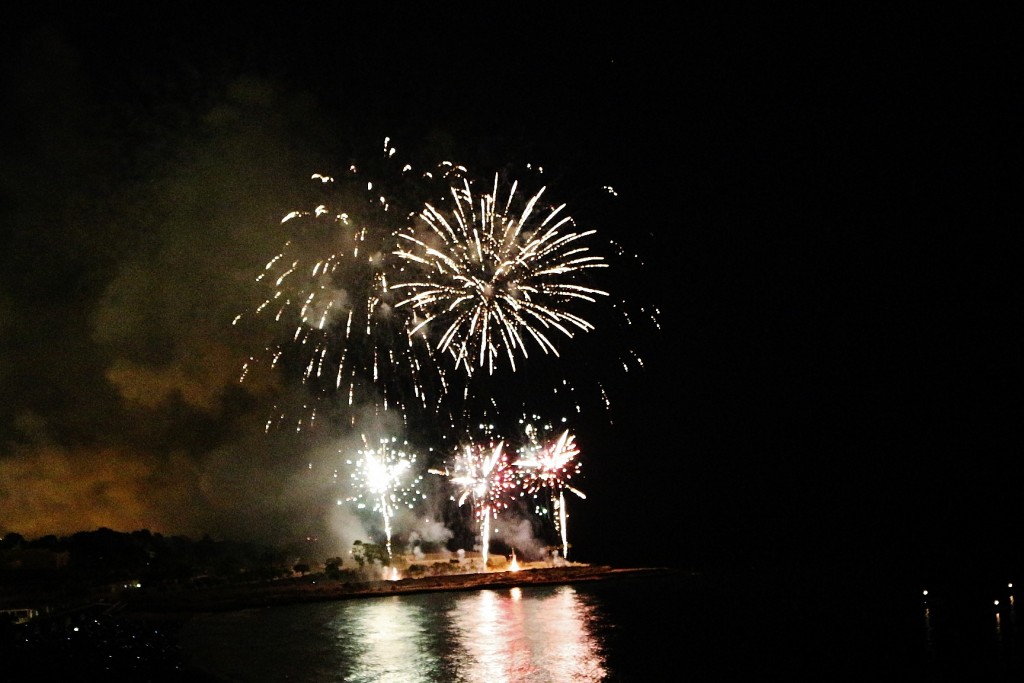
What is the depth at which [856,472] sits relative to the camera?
127 ft

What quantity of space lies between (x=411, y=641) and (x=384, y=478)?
66.9 ft

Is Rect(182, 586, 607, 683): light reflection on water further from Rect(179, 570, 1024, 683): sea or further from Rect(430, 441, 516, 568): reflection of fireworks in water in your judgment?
Rect(430, 441, 516, 568): reflection of fireworks in water

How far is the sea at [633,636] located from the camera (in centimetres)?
1145

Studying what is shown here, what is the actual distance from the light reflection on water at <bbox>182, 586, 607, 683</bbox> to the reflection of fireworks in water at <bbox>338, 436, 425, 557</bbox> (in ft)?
44.1

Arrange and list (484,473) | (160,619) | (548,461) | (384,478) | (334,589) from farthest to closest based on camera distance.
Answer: (384,478) < (548,461) < (484,473) < (334,589) < (160,619)

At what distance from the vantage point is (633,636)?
14125 mm

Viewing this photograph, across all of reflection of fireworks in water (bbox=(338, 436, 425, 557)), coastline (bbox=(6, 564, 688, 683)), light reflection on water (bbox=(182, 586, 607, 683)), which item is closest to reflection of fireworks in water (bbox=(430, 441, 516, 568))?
coastline (bbox=(6, 564, 688, 683))

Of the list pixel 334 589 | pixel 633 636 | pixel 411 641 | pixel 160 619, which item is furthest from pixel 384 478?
pixel 633 636

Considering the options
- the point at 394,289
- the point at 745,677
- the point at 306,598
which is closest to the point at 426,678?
the point at 745,677

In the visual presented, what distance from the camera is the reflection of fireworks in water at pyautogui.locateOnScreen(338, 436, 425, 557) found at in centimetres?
3491

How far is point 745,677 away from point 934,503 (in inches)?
1224

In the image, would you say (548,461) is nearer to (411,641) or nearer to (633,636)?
(411,641)

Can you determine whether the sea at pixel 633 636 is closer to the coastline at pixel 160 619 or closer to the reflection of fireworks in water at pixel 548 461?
the coastline at pixel 160 619

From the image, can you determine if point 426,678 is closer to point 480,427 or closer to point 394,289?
point 394,289
